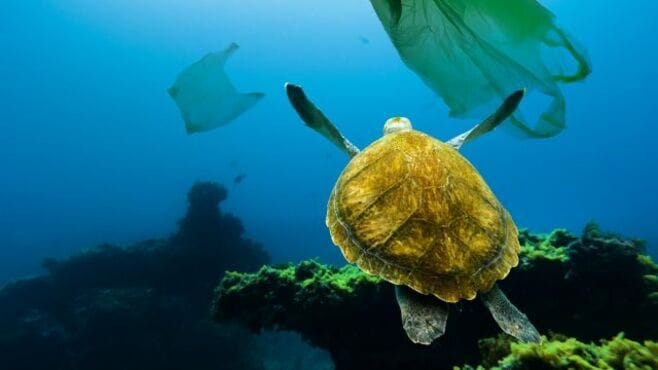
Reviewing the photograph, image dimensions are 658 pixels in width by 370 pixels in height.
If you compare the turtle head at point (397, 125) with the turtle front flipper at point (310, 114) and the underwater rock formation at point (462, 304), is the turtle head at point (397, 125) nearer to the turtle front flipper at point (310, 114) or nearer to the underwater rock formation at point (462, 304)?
the turtle front flipper at point (310, 114)

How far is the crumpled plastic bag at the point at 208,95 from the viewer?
6586 millimetres

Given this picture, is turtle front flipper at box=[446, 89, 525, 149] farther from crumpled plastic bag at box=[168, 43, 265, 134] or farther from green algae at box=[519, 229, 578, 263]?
crumpled plastic bag at box=[168, 43, 265, 134]

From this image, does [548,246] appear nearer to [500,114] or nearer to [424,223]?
[500,114]

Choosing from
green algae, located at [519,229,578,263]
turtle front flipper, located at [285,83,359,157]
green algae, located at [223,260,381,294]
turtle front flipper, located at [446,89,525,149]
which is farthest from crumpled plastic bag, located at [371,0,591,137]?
green algae, located at [223,260,381,294]

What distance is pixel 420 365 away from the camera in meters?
5.87

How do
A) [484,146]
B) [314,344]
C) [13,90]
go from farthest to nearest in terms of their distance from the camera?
[484,146]
[13,90]
[314,344]

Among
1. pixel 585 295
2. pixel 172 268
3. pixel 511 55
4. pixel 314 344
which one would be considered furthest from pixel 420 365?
pixel 172 268

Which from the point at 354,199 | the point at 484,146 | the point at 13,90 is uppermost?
the point at 13,90

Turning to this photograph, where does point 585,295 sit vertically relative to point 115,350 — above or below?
below

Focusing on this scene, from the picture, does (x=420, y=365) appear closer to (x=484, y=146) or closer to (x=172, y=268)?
(x=172, y=268)

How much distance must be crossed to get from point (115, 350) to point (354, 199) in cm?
1462

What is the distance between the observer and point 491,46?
8.63ft

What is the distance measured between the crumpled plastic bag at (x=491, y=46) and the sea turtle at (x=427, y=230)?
0.77 ft

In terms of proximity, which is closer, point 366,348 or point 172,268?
point 366,348
